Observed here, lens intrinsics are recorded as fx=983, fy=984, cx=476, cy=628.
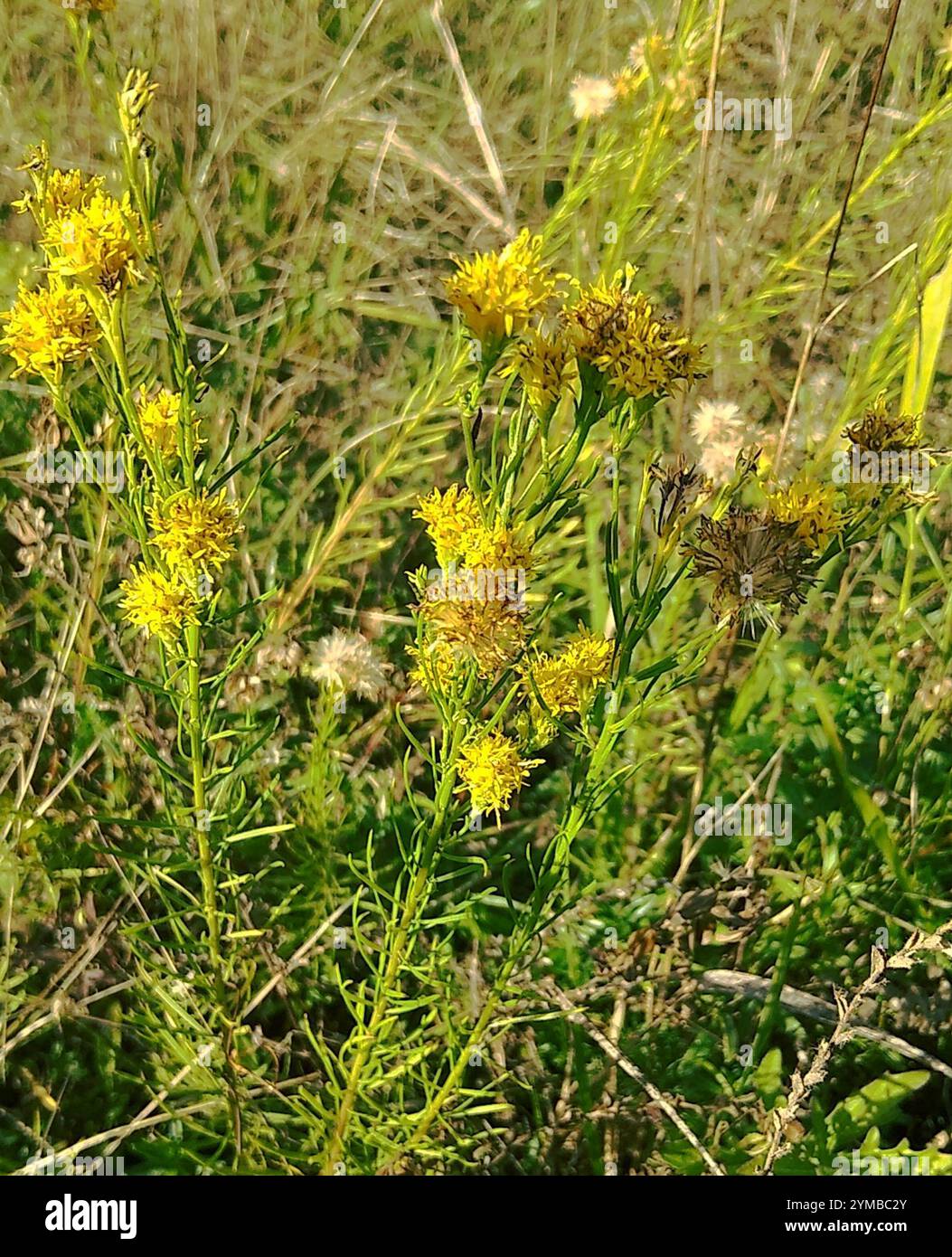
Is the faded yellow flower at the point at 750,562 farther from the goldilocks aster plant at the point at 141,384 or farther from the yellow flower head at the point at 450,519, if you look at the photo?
the goldilocks aster plant at the point at 141,384

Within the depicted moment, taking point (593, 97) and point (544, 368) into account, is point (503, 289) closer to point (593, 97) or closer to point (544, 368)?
point (544, 368)

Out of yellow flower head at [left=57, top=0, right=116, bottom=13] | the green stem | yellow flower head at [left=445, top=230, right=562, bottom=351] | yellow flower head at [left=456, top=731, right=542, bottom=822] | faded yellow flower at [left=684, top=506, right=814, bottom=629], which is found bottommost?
the green stem

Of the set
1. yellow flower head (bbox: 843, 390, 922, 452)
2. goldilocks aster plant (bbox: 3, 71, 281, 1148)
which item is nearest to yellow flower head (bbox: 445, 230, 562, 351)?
goldilocks aster plant (bbox: 3, 71, 281, 1148)

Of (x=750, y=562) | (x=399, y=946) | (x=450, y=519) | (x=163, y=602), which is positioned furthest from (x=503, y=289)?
(x=399, y=946)

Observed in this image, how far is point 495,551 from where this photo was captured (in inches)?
34.9

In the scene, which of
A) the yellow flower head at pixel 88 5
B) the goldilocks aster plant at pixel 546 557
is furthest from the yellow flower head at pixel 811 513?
the yellow flower head at pixel 88 5

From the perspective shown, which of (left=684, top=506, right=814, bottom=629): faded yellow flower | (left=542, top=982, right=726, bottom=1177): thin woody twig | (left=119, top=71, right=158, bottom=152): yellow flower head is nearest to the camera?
(left=119, top=71, right=158, bottom=152): yellow flower head

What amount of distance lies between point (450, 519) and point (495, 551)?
69mm

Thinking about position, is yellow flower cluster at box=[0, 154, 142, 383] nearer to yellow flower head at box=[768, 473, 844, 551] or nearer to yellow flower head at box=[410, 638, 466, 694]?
yellow flower head at box=[410, 638, 466, 694]

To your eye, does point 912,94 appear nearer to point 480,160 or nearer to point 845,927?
point 480,160

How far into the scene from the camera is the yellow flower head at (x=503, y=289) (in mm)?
865

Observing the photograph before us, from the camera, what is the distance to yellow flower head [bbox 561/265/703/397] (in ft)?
2.82

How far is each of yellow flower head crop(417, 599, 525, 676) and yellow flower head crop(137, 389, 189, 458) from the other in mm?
326
